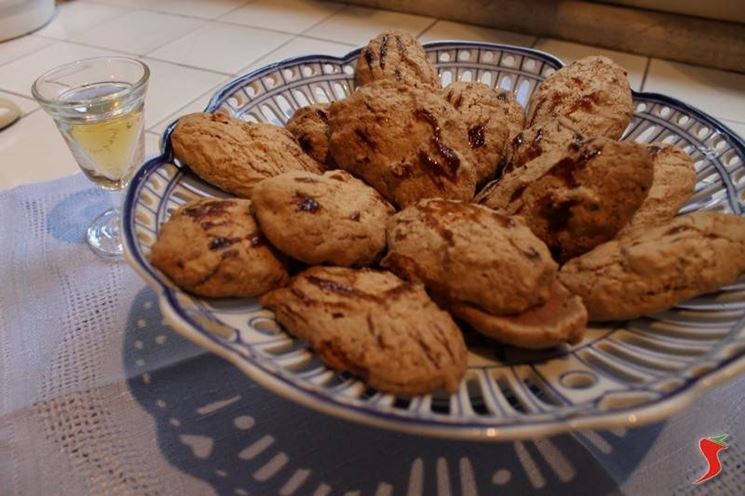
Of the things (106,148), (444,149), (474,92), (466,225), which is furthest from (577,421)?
(106,148)

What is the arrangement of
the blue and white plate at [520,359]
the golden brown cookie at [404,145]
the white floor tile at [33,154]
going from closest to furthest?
1. the blue and white plate at [520,359]
2. the golden brown cookie at [404,145]
3. the white floor tile at [33,154]

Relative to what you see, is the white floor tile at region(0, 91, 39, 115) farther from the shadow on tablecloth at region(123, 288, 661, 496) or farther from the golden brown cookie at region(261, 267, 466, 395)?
the golden brown cookie at region(261, 267, 466, 395)

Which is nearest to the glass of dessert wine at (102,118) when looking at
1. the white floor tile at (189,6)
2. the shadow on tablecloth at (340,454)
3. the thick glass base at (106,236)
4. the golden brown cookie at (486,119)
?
the thick glass base at (106,236)

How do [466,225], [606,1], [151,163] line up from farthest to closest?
1. [606,1]
2. [151,163]
3. [466,225]

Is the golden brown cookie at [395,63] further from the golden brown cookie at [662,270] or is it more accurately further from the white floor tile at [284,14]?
the white floor tile at [284,14]

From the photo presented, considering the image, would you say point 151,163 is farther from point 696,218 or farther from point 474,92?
point 696,218

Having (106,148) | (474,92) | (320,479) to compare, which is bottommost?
(320,479)

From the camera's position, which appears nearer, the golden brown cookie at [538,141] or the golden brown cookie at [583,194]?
the golden brown cookie at [583,194]

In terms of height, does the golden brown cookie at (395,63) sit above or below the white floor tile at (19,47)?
above
